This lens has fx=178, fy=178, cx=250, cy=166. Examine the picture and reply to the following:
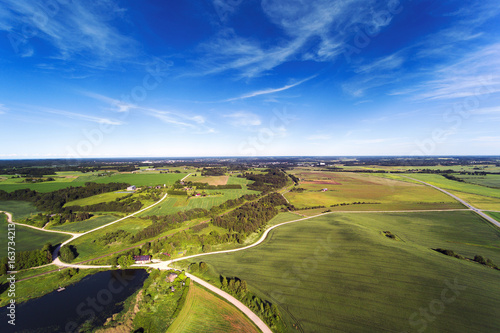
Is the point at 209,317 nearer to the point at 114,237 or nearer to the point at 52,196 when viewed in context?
the point at 114,237

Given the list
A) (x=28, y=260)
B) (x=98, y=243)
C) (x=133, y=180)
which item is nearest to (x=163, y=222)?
(x=98, y=243)

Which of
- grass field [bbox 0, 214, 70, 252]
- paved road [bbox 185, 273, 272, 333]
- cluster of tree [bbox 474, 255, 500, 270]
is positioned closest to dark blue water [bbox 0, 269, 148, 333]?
paved road [bbox 185, 273, 272, 333]

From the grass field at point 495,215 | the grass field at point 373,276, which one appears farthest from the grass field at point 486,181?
the grass field at point 373,276

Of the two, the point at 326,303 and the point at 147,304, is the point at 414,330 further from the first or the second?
the point at 147,304

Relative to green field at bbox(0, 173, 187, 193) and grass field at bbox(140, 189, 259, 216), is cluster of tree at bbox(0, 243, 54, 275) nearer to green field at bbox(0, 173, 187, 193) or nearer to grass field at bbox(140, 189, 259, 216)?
grass field at bbox(140, 189, 259, 216)

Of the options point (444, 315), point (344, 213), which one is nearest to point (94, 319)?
point (444, 315)

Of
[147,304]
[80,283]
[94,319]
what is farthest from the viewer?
[80,283]
